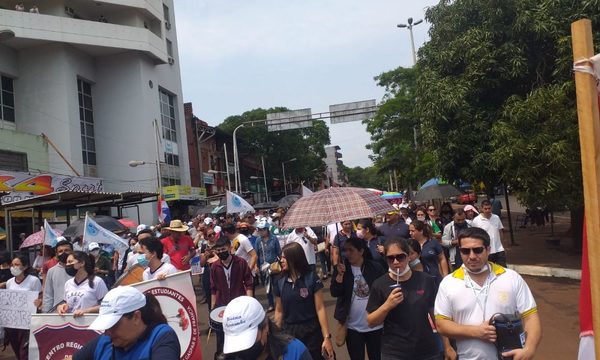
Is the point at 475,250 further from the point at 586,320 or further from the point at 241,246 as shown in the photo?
the point at 241,246

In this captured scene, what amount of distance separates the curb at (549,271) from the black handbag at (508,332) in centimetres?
802

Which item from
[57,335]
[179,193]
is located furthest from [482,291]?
[179,193]

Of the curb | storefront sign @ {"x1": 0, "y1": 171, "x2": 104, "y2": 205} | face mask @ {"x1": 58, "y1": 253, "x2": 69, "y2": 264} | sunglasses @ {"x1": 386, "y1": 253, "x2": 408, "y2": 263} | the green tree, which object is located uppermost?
the green tree

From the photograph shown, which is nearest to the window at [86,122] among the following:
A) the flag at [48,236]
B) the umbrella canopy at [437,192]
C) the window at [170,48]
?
the window at [170,48]

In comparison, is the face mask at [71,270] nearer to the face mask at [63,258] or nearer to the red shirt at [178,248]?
the face mask at [63,258]

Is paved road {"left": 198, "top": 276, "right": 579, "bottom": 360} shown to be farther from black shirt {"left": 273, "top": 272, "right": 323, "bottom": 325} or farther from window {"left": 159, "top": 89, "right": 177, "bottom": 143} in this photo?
window {"left": 159, "top": 89, "right": 177, "bottom": 143}

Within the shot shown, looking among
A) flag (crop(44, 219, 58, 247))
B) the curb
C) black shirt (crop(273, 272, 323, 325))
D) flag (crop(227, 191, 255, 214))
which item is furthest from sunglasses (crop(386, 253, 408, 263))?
flag (crop(227, 191, 255, 214))

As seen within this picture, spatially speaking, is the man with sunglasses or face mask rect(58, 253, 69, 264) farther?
face mask rect(58, 253, 69, 264)

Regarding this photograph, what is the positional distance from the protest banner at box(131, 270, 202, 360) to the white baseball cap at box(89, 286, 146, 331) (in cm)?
222

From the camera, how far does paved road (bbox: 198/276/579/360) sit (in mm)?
5930

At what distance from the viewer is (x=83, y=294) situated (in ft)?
17.4

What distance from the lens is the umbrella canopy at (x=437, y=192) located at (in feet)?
54.9

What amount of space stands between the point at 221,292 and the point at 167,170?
34.9 meters

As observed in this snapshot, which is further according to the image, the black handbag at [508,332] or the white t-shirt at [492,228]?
the white t-shirt at [492,228]
